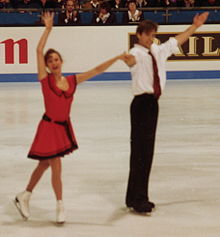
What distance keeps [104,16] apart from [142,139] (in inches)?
401

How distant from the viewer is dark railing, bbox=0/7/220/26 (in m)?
15.3

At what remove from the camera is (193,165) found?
23.5 ft

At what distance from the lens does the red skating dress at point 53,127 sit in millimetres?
5039

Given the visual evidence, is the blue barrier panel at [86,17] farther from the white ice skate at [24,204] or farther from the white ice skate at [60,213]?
the white ice skate at [60,213]

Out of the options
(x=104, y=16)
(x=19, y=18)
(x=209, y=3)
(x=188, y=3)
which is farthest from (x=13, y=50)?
(x=209, y=3)

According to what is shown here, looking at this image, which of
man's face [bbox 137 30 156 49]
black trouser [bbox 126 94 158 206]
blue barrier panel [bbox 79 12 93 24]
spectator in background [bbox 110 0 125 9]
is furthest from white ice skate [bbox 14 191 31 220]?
spectator in background [bbox 110 0 125 9]

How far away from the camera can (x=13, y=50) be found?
49.2ft

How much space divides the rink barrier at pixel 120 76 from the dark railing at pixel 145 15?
1098 millimetres

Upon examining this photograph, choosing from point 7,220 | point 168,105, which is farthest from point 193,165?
point 168,105

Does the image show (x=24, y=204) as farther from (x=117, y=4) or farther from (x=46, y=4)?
(x=117, y=4)

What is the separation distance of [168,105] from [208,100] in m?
0.92

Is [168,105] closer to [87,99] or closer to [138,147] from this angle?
[87,99]

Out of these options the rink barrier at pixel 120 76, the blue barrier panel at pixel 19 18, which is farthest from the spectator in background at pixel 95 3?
the rink barrier at pixel 120 76

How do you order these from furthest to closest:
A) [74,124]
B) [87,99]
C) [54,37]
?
[54,37]
[87,99]
[74,124]
